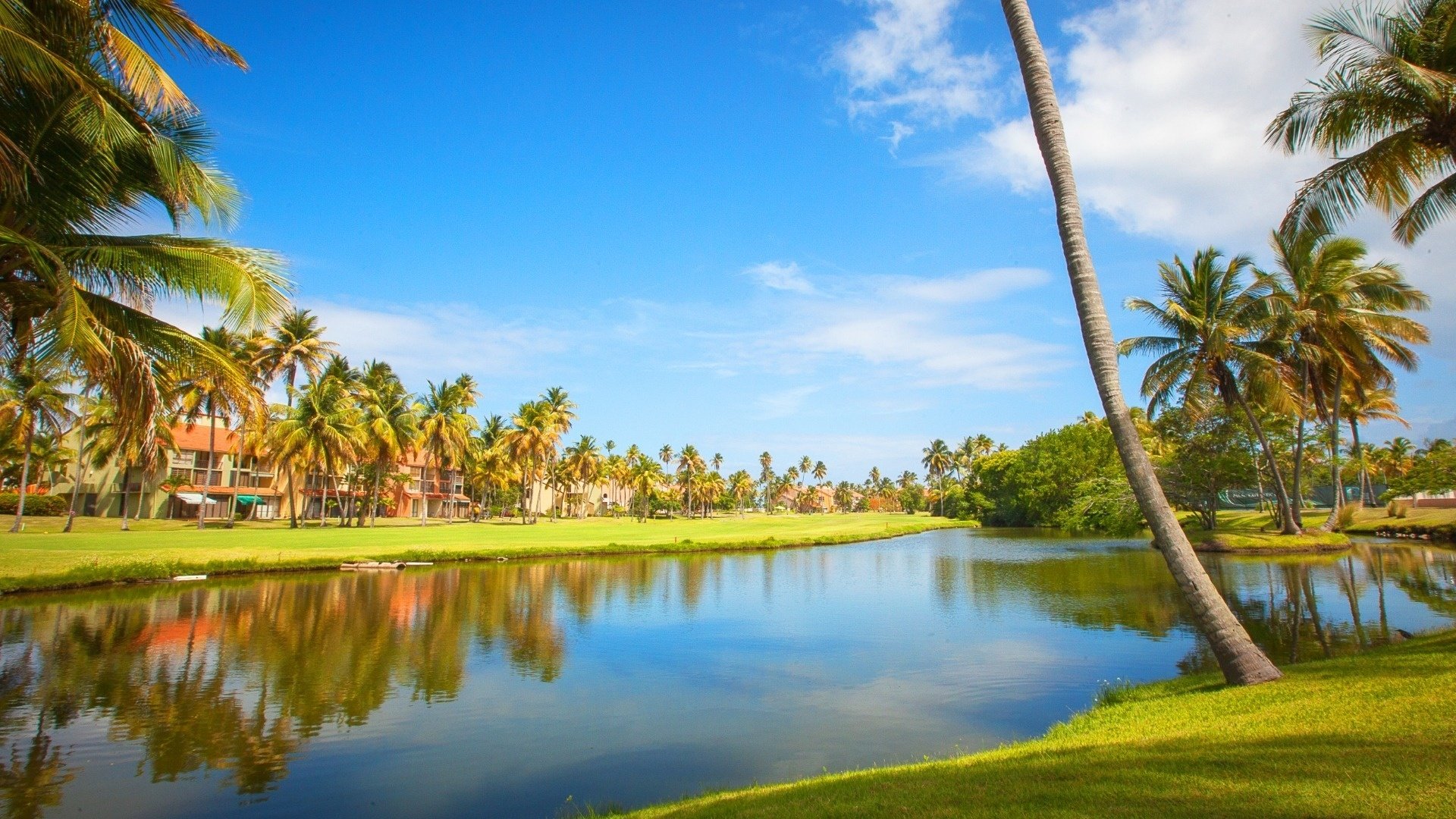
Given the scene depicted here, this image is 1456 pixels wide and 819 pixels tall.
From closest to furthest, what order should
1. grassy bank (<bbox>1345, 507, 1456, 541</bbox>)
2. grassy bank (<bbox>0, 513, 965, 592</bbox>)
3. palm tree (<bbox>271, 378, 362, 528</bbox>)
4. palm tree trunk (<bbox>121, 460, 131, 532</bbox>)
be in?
grassy bank (<bbox>0, 513, 965, 592</bbox>) → grassy bank (<bbox>1345, 507, 1456, 541</bbox>) → palm tree trunk (<bbox>121, 460, 131, 532</bbox>) → palm tree (<bbox>271, 378, 362, 528</bbox>)

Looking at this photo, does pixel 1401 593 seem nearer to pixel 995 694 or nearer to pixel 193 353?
pixel 995 694

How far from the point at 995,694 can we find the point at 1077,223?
325 inches

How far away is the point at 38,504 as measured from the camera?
54688mm

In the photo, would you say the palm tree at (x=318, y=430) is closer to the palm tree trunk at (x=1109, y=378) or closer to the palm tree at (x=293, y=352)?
the palm tree at (x=293, y=352)

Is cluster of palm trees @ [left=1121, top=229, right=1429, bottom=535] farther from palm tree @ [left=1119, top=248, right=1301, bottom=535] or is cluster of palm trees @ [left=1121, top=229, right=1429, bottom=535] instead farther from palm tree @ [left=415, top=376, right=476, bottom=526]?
palm tree @ [left=415, top=376, right=476, bottom=526]

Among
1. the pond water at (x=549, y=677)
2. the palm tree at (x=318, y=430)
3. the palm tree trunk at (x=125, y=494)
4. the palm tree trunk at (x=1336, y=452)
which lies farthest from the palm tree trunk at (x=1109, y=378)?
the palm tree at (x=318, y=430)

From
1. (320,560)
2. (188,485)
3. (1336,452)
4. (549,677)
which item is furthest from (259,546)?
(1336,452)

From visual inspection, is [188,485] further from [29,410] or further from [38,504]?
[29,410]

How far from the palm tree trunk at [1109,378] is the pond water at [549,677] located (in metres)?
3.03

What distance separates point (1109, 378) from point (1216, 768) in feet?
18.0

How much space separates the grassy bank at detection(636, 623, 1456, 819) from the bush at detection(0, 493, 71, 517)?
66.7m

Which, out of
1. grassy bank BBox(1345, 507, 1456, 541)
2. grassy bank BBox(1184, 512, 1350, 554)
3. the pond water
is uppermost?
grassy bank BBox(1345, 507, 1456, 541)

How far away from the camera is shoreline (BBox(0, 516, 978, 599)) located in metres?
23.7

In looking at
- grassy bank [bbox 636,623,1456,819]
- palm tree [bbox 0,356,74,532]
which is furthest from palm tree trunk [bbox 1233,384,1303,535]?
palm tree [bbox 0,356,74,532]
